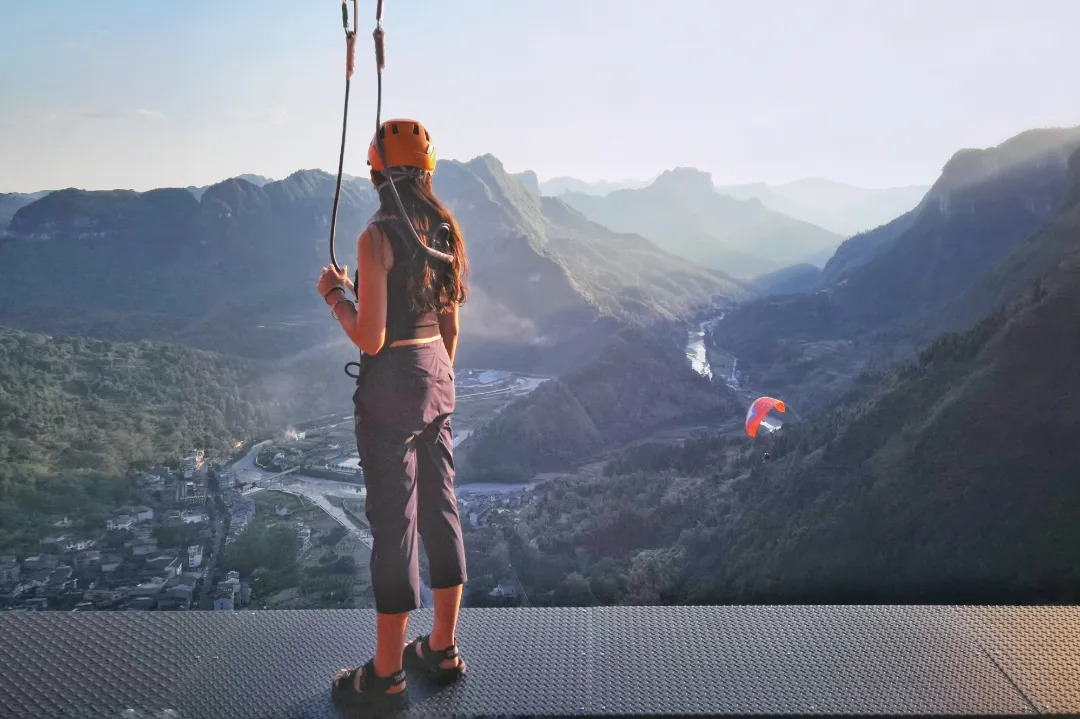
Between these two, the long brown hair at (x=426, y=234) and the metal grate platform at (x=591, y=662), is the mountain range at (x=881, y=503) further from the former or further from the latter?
the long brown hair at (x=426, y=234)

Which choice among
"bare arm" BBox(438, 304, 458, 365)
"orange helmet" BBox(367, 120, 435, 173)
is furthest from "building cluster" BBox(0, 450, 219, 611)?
"orange helmet" BBox(367, 120, 435, 173)

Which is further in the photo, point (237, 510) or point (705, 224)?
point (705, 224)

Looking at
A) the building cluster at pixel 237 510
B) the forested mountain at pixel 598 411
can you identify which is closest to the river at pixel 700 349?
the forested mountain at pixel 598 411

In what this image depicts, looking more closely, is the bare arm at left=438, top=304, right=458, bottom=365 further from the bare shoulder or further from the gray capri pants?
the bare shoulder

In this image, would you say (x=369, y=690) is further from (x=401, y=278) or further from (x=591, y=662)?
(x=401, y=278)

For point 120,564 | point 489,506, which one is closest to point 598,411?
point 489,506

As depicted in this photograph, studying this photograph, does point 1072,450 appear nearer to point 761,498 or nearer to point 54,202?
point 761,498
